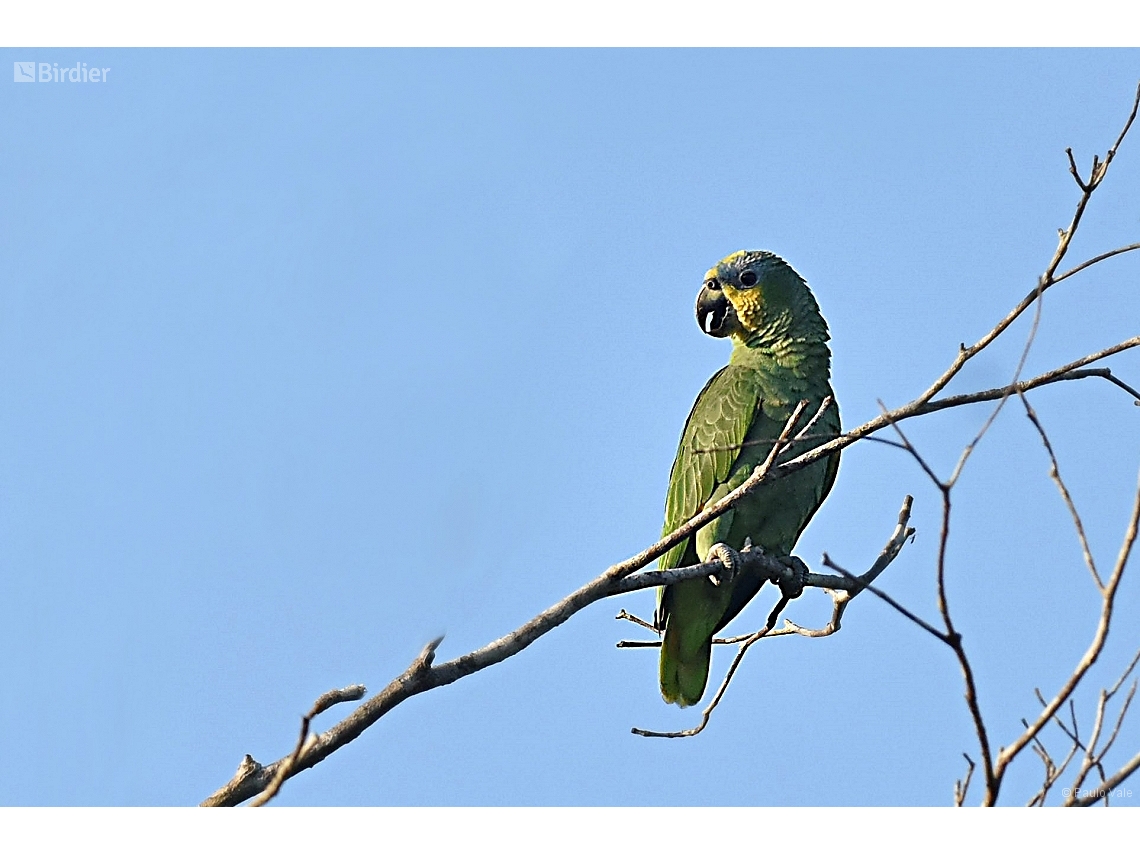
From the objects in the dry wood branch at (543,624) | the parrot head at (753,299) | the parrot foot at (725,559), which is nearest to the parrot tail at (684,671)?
the parrot foot at (725,559)

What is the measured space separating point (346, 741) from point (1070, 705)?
10.5 ft

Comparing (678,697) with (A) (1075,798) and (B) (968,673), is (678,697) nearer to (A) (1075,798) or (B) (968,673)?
(A) (1075,798)

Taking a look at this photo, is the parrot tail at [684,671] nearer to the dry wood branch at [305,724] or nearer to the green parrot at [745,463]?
the green parrot at [745,463]

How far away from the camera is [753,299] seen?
7883mm

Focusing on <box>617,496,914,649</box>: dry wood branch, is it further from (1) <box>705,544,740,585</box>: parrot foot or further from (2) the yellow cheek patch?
(2) the yellow cheek patch

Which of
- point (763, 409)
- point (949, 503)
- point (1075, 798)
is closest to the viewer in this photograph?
point (949, 503)

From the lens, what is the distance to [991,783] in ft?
11.3

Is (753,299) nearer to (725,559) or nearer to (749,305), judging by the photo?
(749,305)

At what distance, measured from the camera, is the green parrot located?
719 centimetres

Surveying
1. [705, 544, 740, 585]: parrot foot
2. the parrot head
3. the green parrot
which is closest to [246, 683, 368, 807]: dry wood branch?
[705, 544, 740, 585]: parrot foot

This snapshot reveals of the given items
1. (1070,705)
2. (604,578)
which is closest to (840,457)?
(1070,705)

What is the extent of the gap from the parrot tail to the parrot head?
7.32ft

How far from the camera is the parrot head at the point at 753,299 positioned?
777cm

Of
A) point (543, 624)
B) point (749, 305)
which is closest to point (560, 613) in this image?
point (543, 624)
